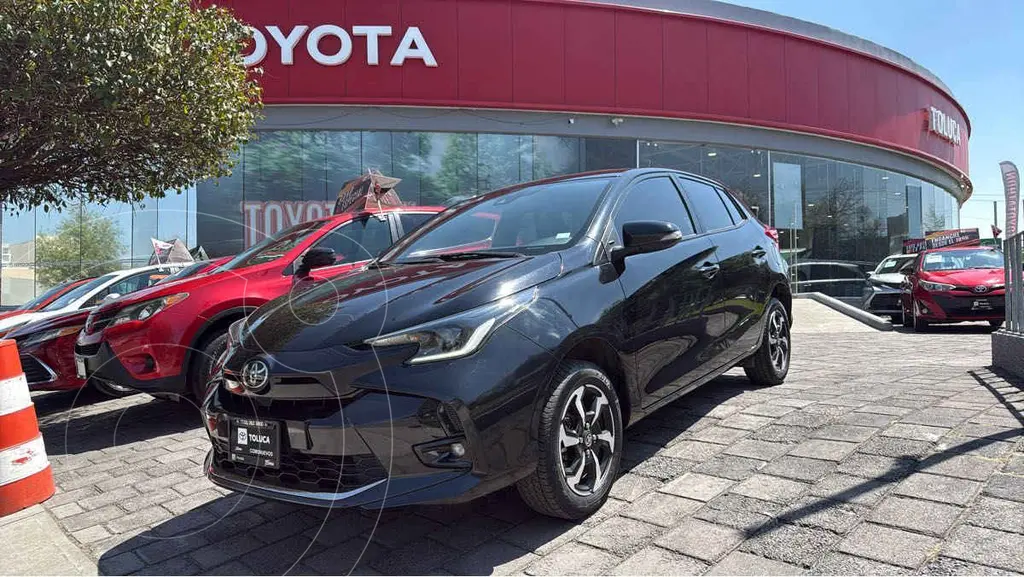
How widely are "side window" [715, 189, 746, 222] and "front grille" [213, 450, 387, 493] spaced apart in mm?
3428

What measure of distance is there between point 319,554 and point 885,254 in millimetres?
23394

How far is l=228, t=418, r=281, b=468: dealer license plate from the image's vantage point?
240 cm

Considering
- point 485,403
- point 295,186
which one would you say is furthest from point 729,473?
point 295,186

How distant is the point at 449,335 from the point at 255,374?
0.81m

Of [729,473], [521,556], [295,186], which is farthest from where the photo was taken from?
[295,186]

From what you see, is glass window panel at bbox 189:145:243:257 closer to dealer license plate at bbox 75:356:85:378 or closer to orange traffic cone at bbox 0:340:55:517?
dealer license plate at bbox 75:356:85:378

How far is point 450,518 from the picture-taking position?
2844mm

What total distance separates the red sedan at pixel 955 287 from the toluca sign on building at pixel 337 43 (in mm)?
11234

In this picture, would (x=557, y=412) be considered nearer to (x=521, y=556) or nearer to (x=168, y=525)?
(x=521, y=556)

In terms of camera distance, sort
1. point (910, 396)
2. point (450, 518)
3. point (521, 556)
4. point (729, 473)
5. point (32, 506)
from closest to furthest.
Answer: point (521, 556)
point (450, 518)
point (729, 473)
point (32, 506)
point (910, 396)

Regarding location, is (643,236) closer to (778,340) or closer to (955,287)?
(778,340)

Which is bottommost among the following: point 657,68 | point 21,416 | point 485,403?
point 21,416

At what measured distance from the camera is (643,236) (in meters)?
3.04

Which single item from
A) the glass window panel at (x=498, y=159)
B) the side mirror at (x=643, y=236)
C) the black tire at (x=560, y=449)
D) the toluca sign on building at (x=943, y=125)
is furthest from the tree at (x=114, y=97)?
the toluca sign on building at (x=943, y=125)
